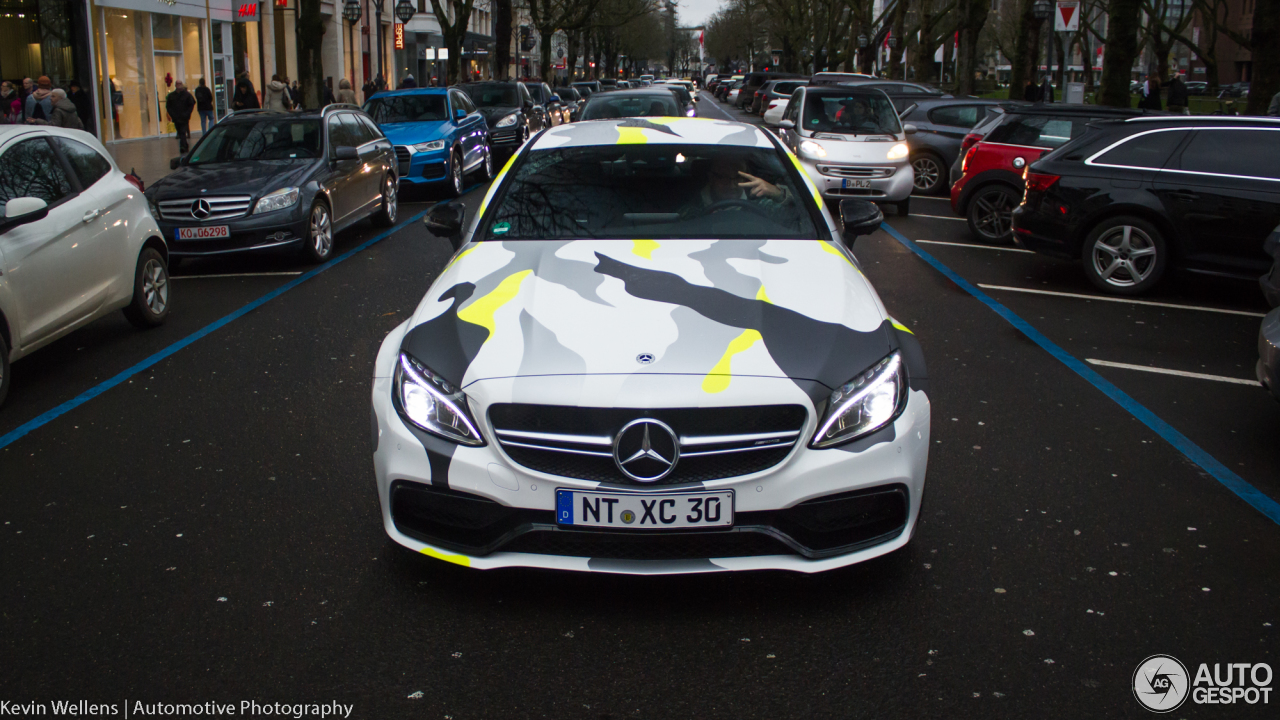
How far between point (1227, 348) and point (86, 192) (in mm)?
7760

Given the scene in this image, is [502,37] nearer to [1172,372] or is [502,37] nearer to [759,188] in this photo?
[1172,372]

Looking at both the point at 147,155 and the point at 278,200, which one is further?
the point at 147,155

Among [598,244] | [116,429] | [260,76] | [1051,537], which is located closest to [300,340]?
[116,429]

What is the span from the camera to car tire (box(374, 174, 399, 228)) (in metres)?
13.9

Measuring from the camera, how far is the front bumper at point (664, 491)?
11.2 ft

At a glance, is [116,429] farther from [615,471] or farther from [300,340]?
[615,471]

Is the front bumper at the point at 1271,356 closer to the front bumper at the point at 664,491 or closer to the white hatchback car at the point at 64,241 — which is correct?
the front bumper at the point at 664,491

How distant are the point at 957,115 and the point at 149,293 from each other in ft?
42.5

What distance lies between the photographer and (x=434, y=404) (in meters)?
3.57

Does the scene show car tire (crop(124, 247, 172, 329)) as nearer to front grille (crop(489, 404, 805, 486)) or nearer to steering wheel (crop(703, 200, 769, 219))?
steering wheel (crop(703, 200, 769, 219))

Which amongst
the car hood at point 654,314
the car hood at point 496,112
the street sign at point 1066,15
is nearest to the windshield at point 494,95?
the car hood at point 496,112

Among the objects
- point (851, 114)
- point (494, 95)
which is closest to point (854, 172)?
point (851, 114)

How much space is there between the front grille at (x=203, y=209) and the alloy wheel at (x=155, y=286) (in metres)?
2.11

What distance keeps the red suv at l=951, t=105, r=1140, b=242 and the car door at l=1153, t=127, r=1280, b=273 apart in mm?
2927
